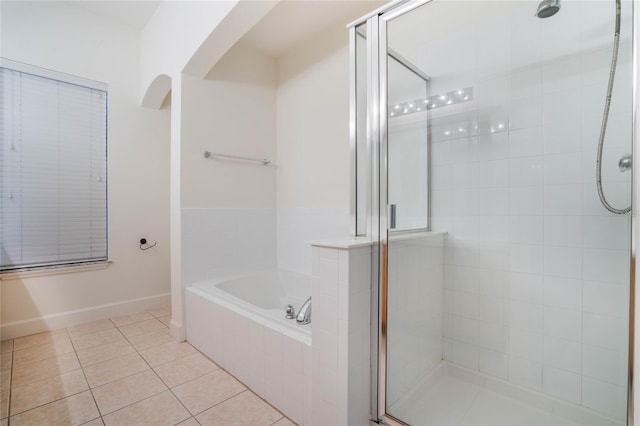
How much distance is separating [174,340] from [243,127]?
72.0 inches

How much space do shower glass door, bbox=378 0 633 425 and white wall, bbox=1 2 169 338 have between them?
2.49 m

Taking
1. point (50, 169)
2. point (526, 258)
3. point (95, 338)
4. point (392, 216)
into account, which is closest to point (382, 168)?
point (392, 216)

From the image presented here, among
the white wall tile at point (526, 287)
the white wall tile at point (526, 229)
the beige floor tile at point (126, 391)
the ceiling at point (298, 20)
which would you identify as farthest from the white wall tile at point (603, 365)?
the ceiling at point (298, 20)

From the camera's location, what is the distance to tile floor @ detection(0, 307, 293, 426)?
4.70 feet

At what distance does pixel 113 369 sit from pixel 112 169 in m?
1.73

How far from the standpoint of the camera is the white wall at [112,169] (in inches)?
91.7

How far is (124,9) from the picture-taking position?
257 centimetres

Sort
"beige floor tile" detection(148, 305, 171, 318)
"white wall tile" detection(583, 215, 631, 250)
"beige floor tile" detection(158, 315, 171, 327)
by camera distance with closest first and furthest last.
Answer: "white wall tile" detection(583, 215, 631, 250)
"beige floor tile" detection(158, 315, 171, 327)
"beige floor tile" detection(148, 305, 171, 318)

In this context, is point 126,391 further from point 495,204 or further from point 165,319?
point 495,204

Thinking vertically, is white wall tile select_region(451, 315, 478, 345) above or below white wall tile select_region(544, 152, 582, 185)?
below

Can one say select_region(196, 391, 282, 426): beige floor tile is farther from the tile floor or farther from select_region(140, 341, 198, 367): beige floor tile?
select_region(140, 341, 198, 367): beige floor tile

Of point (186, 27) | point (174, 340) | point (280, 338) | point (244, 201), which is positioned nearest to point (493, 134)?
point (280, 338)

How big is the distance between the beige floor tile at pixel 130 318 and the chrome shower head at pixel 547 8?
3511mm

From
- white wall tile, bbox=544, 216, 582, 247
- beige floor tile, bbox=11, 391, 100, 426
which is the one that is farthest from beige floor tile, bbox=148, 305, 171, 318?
white wall tile, bbox=544, 216, 582, 247
